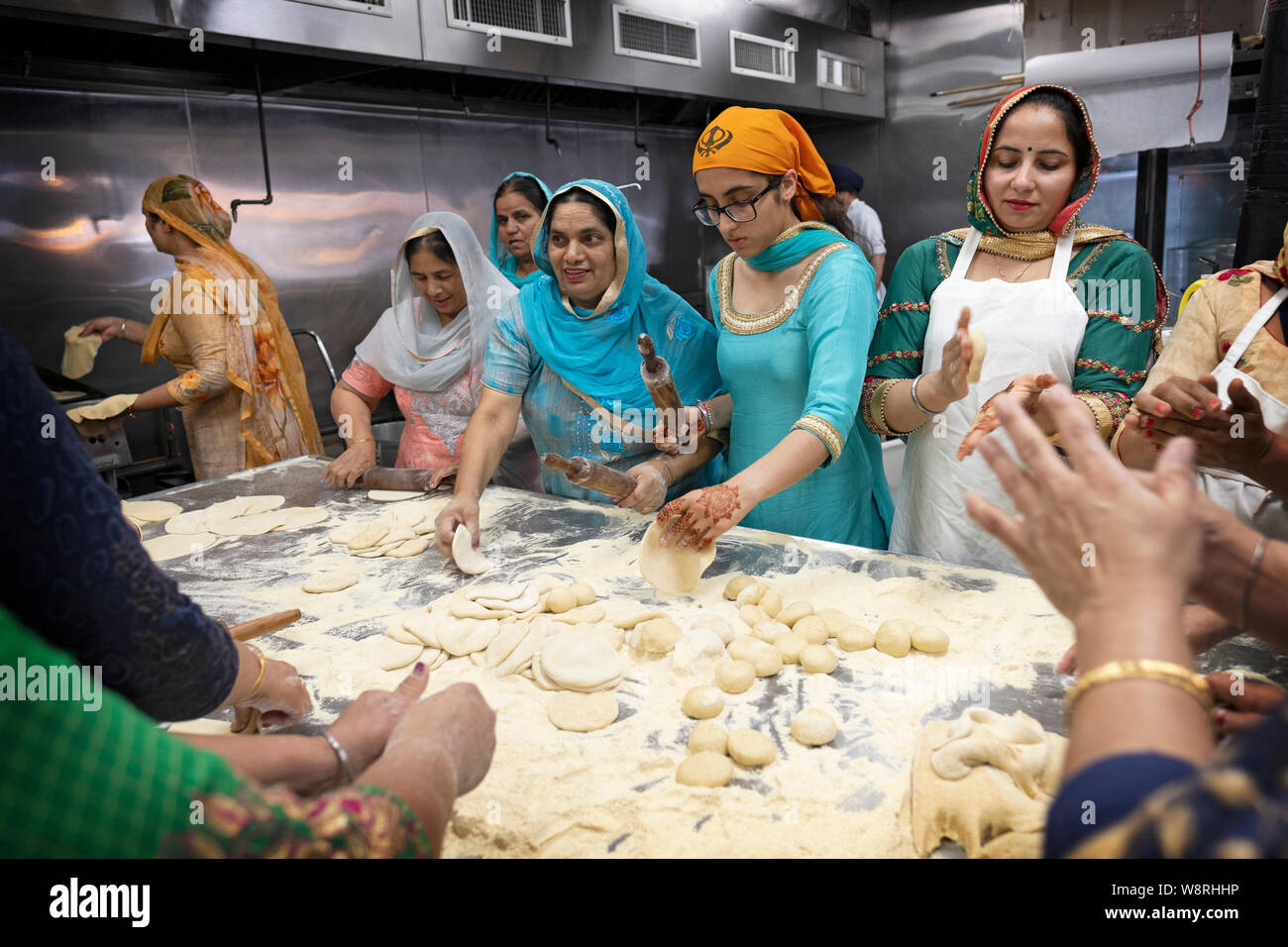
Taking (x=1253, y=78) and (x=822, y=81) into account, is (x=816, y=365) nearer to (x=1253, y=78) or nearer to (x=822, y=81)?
(x=1253, y=78)

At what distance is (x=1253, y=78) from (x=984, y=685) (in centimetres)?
446

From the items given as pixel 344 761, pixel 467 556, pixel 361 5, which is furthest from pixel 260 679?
pixel 361 5

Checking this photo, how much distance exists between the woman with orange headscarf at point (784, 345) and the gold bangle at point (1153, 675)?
3.62 feet

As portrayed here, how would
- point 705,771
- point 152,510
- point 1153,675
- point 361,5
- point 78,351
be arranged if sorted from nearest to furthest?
1. point 1153,675
2. point 705,771
3. point 152,510
4. point 361,5
5. point 78,351

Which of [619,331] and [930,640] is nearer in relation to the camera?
[930,640]

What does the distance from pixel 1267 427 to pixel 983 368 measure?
1.98 feet

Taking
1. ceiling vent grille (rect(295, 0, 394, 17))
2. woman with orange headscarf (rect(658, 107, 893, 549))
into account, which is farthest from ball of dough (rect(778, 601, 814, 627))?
ceiling vent grille (rect(295, 0, 394, 17))

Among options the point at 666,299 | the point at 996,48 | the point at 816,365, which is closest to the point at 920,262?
the point at 816,365

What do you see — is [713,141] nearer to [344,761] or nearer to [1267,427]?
[1267,427]

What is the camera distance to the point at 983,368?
2.04 metres

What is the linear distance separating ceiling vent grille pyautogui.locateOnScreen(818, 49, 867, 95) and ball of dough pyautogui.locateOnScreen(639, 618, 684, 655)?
4.93 meters

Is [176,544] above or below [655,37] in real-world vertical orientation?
below

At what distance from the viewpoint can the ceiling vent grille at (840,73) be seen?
17.9 feet

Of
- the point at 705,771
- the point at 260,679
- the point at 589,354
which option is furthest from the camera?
the point at 589,354
